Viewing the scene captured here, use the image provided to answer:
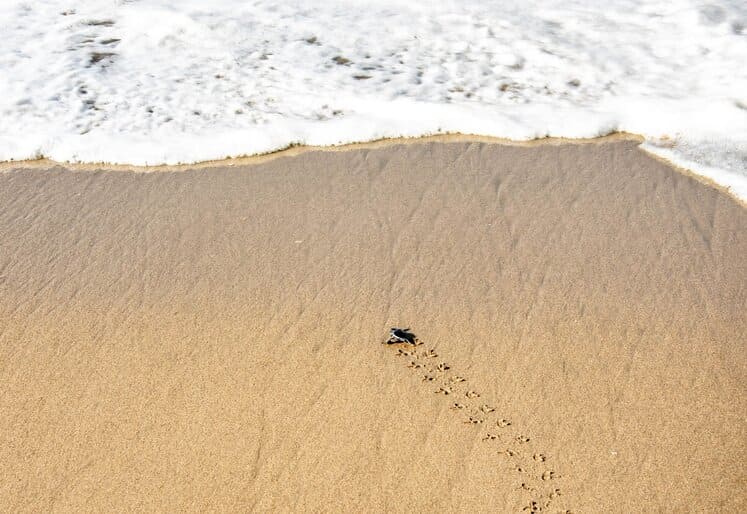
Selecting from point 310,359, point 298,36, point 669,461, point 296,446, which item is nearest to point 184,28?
point 298,36

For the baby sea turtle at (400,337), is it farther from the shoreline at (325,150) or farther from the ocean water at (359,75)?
the ocean water at (359,75)

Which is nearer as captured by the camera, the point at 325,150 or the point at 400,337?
the point at 400,337

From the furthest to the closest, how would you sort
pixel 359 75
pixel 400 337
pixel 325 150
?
pixel 359 75, pixel 325 150, pixel 400 337

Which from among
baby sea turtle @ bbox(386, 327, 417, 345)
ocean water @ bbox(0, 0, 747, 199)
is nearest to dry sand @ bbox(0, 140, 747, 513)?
baby sea turtle @ bbox(386, 327, 417, 345)

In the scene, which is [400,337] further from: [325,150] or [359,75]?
[359,75]

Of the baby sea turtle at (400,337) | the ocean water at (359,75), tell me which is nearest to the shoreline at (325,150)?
the ocean water at (359,75)

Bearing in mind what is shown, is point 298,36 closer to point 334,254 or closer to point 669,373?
point 334,254

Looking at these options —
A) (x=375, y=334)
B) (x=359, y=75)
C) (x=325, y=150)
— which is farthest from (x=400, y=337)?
(x=359, y=75)
